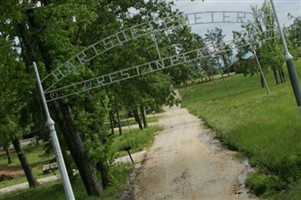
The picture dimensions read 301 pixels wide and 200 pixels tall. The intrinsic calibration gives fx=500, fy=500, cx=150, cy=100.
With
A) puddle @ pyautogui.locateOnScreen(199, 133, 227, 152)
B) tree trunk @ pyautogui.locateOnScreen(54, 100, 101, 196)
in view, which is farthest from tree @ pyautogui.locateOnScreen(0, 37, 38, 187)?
puddle @ pyautogui.locateOnScreen(199, 133, 227, 152)

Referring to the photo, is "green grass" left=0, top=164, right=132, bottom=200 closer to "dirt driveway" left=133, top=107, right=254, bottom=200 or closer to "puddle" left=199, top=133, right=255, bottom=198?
"dirt driveway" left=133, top=107, right=254, bottom=200

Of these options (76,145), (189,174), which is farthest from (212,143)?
(76,145)

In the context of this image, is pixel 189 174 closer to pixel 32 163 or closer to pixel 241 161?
pixel 241 161

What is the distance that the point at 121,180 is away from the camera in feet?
70.3

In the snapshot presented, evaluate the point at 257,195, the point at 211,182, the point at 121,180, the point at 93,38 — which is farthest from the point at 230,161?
the point at 93,38

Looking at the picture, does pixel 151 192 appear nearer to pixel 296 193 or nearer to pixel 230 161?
pixel 230 161

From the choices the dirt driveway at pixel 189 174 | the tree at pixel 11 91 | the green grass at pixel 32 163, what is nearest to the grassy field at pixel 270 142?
the dirt driveway at pixel 189 174

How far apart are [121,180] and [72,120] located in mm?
5018

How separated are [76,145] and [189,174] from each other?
4615 millimetres

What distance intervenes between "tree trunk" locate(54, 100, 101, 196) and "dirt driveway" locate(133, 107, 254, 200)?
1.64m

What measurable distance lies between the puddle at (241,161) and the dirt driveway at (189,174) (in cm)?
17

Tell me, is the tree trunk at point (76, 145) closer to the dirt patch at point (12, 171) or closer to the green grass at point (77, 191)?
the green grass at point (77, 191)

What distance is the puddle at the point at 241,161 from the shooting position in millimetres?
14764

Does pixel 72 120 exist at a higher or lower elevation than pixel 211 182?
Answer: higher
